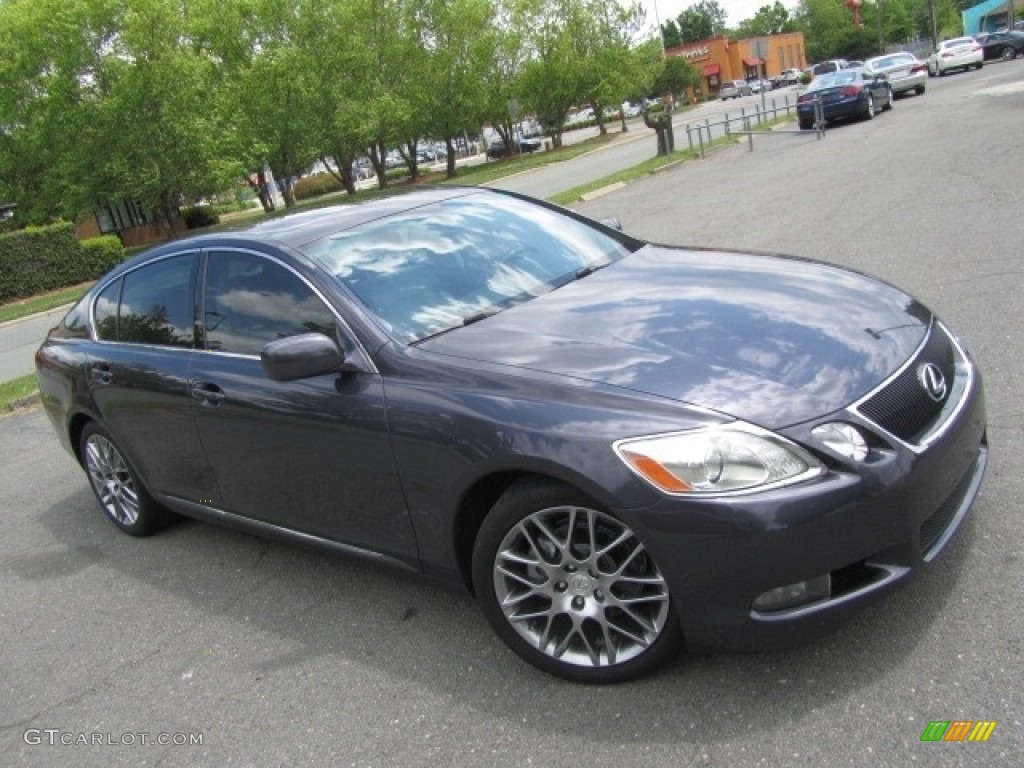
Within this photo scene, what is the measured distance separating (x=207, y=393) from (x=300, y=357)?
3.03 feet

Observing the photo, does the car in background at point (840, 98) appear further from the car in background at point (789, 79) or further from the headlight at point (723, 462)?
the car in background at point (789, 79)

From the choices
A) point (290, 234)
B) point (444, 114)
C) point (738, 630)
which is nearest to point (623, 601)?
point (738, 630)

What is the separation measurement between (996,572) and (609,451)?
155 centimetres

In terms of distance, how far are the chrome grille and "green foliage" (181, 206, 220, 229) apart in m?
43.6

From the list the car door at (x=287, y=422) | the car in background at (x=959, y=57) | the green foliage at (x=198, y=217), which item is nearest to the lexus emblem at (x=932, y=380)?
the car door at (x=287, y=422)

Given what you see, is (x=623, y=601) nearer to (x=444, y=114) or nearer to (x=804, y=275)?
(x=804, y=275)

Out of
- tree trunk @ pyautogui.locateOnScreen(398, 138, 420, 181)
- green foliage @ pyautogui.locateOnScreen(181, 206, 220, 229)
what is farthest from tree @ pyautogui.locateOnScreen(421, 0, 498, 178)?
green foliage @ pyautogui.locateOnScreen(181, 206, 220, 229)

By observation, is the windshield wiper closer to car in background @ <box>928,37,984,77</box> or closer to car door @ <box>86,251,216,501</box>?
car door @ <box>86,251,216,501</box>

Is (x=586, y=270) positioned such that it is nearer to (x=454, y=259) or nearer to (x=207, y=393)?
(x=454, y=259)

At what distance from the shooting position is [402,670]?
3293 millimetres

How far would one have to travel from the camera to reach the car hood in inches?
110

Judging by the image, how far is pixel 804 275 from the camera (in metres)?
3.72

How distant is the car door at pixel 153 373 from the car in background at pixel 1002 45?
52.2m

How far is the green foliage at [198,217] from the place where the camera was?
142 ft
